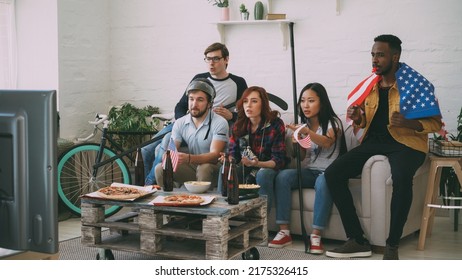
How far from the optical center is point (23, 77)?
5230mm

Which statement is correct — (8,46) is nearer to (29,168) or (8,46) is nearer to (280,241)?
(280,241)

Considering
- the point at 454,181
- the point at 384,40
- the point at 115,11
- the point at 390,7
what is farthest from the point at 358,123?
the point at 115,11

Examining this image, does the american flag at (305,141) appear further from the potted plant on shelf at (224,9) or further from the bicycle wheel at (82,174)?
the potted plant on shelf at (224,9)

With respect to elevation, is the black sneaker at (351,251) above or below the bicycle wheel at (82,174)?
below

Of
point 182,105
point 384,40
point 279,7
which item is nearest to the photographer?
point 384,40

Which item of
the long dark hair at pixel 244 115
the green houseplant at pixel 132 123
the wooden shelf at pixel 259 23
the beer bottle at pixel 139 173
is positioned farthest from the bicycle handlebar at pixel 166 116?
the beer bottle at pixel 139 173

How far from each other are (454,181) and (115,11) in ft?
10.2

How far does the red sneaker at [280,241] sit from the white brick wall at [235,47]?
53.1 inches

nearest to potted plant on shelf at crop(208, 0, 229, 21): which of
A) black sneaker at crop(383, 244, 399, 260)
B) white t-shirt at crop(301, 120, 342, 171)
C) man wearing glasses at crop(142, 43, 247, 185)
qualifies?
man wearing glasses at crop(142, 43, 247, 185)

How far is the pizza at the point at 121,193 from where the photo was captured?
11.0 feet

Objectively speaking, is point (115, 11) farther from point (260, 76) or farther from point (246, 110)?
point (246, 110)

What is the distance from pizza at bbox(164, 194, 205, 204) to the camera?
321cm

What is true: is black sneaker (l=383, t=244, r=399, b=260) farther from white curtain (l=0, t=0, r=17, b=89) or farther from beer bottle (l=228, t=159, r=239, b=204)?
white curtain (l=0, t=0, r=17, b=89)

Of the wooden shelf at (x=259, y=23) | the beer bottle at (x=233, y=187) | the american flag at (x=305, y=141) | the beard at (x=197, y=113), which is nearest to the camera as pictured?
the beer bottle at (x=233, y=187)
